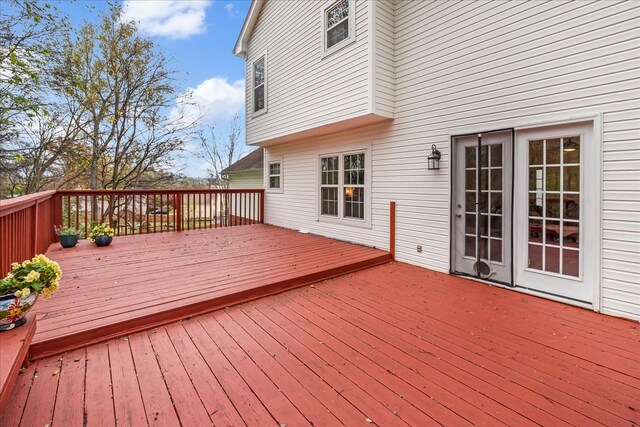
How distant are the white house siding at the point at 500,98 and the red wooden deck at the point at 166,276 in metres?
1.21

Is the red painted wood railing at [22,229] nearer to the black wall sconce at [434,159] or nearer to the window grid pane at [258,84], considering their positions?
the black wall sconce at [434,159]

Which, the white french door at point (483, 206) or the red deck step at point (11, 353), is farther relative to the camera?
the white french door at point (483, 206)

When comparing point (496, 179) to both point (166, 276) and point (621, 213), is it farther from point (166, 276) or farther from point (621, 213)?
point (166, 276)

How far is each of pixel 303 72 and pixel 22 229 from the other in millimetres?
5231

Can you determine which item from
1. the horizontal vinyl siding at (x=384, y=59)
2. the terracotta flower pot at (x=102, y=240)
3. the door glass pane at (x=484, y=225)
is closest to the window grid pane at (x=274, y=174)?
the horizontal vinyl siding at (x=384, y=59)

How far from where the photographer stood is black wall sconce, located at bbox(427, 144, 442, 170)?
4488mm

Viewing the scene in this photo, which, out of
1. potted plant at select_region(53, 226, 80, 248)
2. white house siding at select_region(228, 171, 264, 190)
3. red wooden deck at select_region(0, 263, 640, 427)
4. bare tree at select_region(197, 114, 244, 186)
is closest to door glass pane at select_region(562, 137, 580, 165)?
red wooden deck at select_region(0, 263, 640, 427)

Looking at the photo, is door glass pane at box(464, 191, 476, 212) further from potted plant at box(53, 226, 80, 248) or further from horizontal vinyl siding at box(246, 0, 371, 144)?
potted plant at box(53, 226, 80, 248)

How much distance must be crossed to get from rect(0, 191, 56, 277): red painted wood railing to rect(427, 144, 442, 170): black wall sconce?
4711 mm

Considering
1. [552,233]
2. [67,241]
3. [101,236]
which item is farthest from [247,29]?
[552,233]

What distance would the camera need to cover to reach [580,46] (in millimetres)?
3227

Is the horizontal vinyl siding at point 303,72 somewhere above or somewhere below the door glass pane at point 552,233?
above

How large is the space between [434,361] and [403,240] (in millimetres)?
3002

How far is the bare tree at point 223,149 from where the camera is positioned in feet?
64.8
